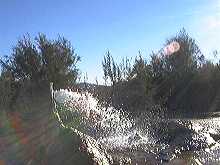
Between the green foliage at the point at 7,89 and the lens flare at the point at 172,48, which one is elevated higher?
the lens flare at the point at 172,48

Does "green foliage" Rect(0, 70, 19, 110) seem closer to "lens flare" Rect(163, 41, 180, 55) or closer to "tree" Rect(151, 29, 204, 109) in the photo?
"tree" Rect(151, 29, 204, 109)

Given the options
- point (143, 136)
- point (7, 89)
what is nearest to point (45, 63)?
point (7, 89)

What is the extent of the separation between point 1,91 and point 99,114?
23.9 feet

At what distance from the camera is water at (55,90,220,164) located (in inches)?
459

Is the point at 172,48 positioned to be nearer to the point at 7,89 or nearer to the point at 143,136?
the point at 7,89

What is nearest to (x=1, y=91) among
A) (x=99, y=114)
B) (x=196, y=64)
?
(x=99, y=114)

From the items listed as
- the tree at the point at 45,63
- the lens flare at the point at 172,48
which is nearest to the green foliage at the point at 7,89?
the tree at the point at 45,63

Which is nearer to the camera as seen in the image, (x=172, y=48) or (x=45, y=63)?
(x=45, y=63)

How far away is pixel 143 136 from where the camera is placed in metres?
15.0

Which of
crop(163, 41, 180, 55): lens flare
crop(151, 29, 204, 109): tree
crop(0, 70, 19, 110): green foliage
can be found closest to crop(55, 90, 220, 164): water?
crop(0, 70, 19, 110): green foliage

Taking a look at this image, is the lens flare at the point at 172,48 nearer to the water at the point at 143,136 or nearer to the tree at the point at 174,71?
the tree at the point at 174,71

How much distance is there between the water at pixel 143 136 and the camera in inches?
459

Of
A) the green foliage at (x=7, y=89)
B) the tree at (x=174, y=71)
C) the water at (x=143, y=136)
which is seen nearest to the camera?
the water at (x=143, y=136)

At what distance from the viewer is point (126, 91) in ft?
Result: 90.3
